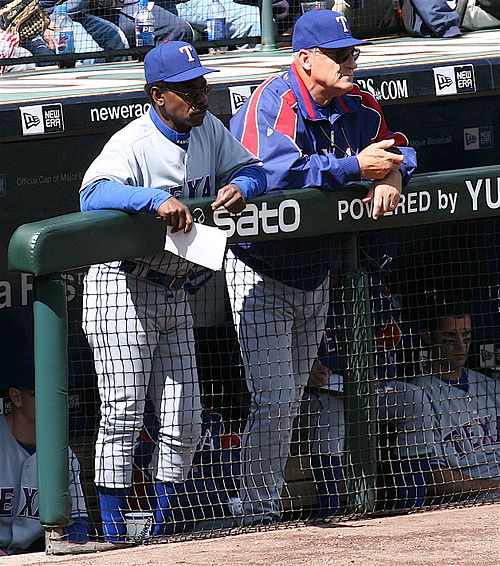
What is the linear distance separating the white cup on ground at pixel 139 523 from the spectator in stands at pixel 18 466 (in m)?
1.11

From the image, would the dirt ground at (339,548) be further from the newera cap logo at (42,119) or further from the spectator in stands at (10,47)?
the spectator in stands at (10,47)

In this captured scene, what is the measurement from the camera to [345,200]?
324 cm

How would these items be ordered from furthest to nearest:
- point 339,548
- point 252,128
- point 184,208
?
A: point 252,128, point 184,208, point 339,548

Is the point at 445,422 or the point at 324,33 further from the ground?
the point at 324,33

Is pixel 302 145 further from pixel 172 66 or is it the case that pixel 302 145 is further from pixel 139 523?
pixel 139 523

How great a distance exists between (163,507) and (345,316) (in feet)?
2.74

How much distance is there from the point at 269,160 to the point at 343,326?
1.96 feet

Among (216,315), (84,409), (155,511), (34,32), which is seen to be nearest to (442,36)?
(34,32)

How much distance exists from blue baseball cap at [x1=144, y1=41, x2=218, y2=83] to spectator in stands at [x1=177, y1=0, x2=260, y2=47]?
2.75 meters

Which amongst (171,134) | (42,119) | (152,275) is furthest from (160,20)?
(152,275)

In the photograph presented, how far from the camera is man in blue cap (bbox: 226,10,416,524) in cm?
331

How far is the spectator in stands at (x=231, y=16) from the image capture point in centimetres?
597

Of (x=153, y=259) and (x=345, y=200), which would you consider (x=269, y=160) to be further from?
(x=153, y=259)

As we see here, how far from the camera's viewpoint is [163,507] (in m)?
3.26
